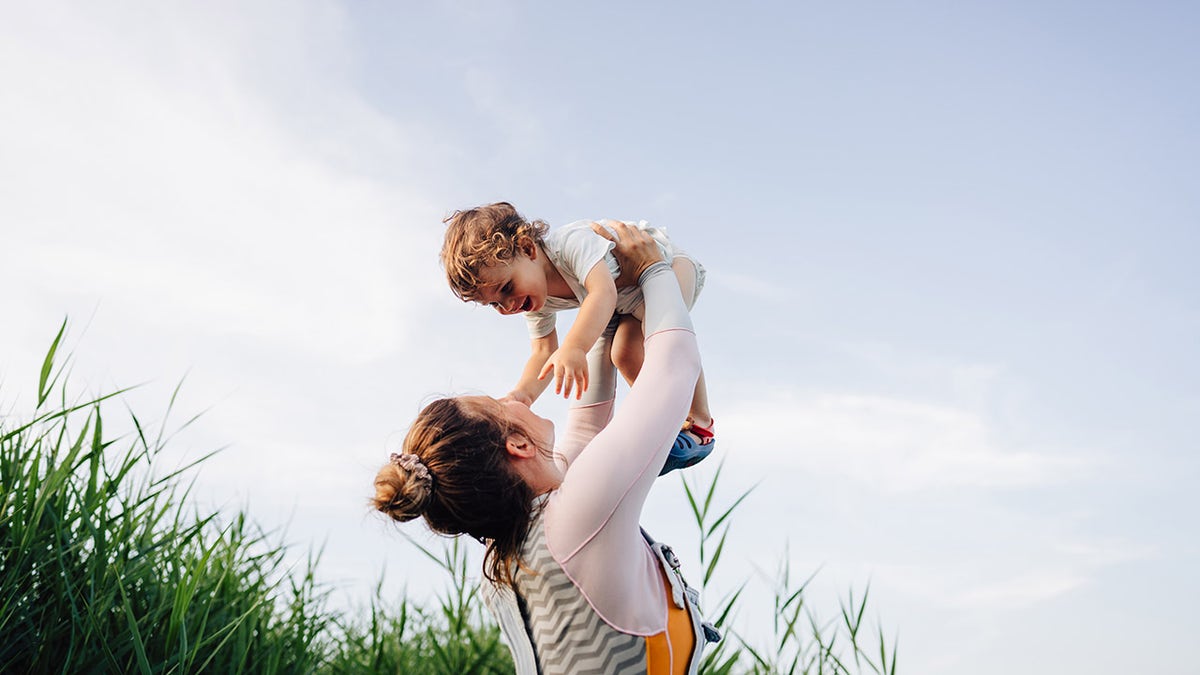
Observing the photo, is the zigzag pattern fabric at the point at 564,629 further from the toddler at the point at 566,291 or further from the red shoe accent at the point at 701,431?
the red shoe accent at the point at 701,431

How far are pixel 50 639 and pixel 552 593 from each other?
149 centimetres

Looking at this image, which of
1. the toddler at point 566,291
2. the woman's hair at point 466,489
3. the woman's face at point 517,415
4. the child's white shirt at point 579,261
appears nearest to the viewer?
the woman's hair at point 466,489

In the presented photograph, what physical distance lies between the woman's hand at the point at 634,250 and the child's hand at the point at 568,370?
29 centimetres

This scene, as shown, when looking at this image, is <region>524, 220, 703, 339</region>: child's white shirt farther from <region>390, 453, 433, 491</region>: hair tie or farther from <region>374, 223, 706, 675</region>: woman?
<region>390, 453, 433, 491</region>: hair tie

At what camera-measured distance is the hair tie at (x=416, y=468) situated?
6.81 ft

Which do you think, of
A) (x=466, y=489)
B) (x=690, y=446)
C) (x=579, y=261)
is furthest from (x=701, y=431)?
(x=466, y=489)

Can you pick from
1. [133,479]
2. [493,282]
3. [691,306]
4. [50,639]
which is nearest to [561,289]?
[493,282]

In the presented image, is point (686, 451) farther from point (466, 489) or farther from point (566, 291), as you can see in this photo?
point (466, 489)

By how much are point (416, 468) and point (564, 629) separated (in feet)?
1.54

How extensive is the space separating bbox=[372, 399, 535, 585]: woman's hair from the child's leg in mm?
1008

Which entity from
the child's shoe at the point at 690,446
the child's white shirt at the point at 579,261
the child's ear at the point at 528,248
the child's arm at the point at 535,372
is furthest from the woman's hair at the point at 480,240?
the child's shoe at the point at 690,446

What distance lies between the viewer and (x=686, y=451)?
2943 mm

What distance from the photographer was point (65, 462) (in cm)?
286

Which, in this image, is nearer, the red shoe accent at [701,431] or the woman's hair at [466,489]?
the woman's hair at [466,489]
